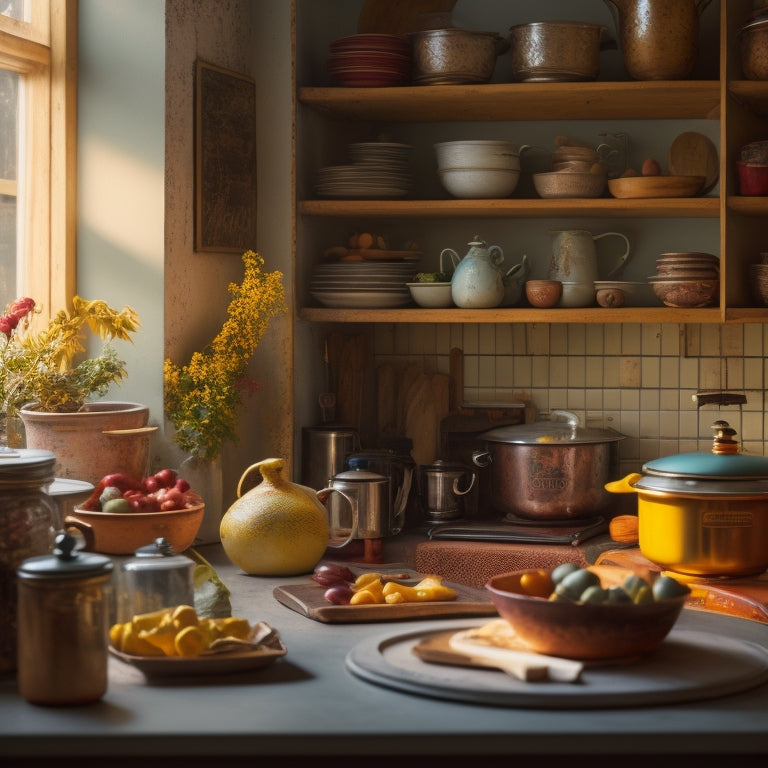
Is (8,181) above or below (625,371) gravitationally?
above

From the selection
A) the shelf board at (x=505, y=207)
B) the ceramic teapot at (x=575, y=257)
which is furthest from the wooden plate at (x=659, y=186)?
the ceramic teapot at (x=575, y=257)

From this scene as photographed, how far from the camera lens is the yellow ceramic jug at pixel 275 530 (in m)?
2.57

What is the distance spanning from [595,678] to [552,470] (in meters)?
1.84

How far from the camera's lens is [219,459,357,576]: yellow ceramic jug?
8.42ft

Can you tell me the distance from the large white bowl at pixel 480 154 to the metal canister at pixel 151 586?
2029mm

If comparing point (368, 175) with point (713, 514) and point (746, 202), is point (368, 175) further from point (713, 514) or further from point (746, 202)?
point (713, 514)

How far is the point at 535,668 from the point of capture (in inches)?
64.8

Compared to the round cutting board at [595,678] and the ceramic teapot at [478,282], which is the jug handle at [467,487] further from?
the round cutting board at [595,678]

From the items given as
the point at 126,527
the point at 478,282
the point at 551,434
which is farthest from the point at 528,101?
the point at 126,527

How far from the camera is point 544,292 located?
359cm

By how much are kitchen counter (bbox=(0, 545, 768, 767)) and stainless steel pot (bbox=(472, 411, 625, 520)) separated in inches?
70.8

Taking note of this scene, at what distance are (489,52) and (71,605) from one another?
97.3 inches

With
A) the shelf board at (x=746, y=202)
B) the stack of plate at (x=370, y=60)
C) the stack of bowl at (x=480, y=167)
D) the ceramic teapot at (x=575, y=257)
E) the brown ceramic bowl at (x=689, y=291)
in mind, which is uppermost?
the stack of plate at (x=370, y=60)

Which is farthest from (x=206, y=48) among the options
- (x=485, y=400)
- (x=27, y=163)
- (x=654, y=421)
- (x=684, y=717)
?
(x=684, y=717)
